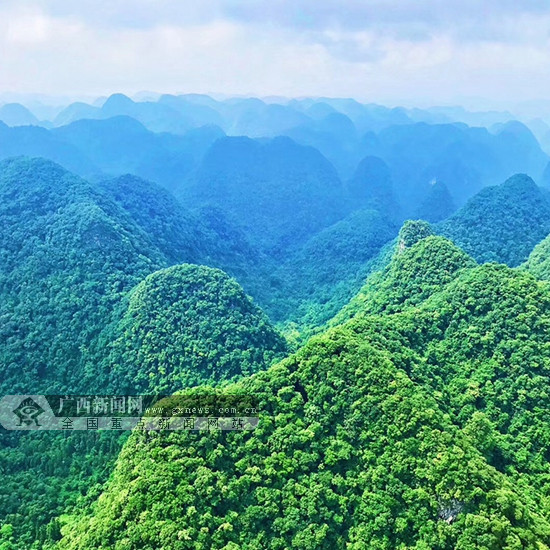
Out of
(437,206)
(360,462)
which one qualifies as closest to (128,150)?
(437,206)

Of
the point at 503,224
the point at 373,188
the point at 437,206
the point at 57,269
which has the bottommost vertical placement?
the point at 57,269

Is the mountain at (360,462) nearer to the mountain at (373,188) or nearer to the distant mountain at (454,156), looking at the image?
the mountain at (373,188)

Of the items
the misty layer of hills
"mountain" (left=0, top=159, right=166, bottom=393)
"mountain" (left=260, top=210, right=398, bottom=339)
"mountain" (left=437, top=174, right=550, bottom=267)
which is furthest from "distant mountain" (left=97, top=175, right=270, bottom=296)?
"mountain" (left=437, top=174, right=550, bottom=267)

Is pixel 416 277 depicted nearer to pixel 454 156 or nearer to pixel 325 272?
pixel 325 272

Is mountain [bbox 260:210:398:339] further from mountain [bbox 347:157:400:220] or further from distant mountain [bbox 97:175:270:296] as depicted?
mountain [bbox 347:157:400:220]

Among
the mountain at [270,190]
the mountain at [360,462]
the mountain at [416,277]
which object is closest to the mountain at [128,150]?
the mountain at [270,190]
